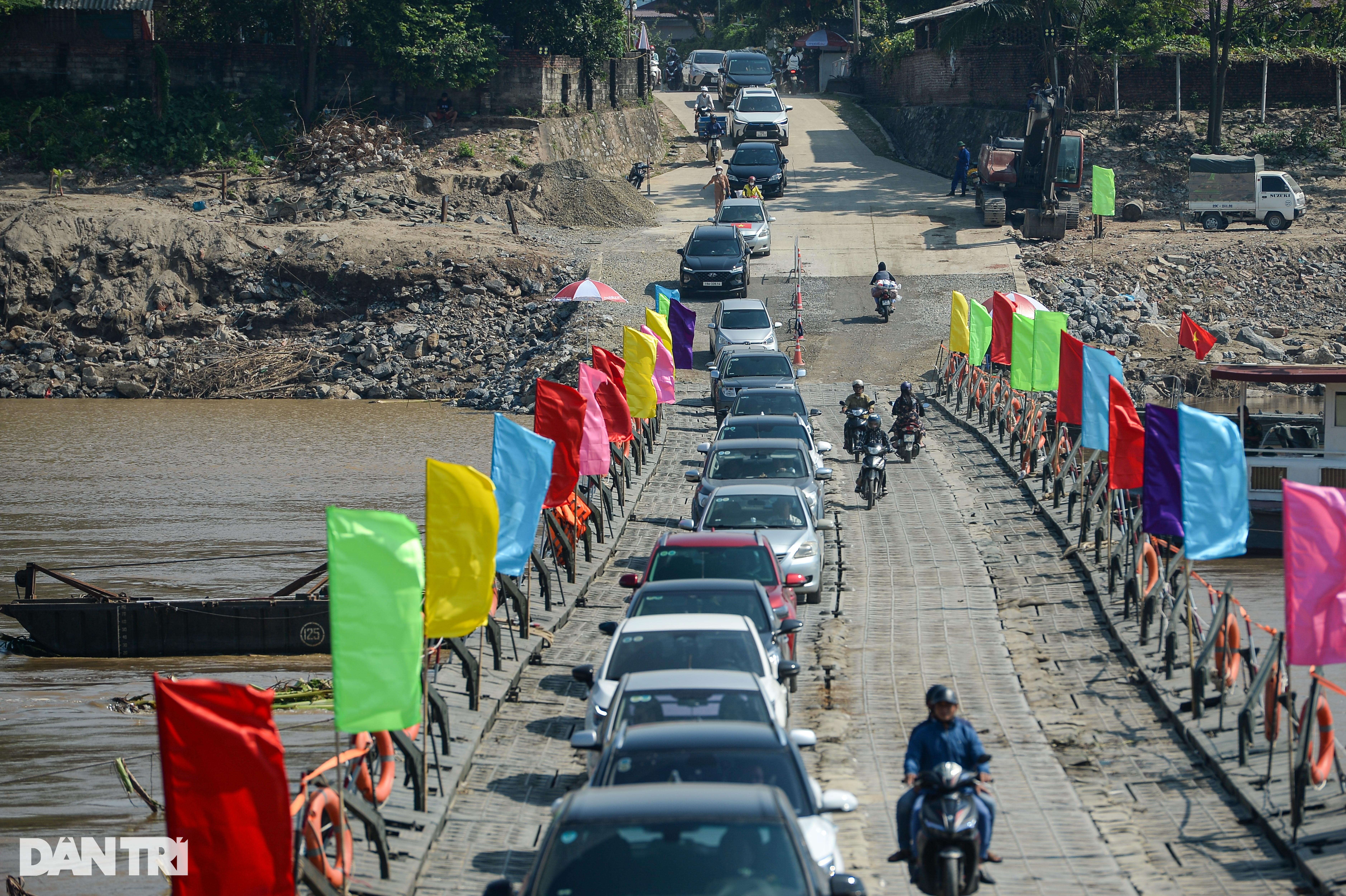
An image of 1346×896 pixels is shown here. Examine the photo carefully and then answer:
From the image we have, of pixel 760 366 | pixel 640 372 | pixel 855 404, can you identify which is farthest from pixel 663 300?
pixel 855 404

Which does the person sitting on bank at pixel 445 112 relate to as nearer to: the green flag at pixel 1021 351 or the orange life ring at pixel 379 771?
the green flag at pixel 1021 351

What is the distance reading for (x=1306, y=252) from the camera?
43094mm

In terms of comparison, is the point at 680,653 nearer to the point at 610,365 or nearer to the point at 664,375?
the point at 610,365

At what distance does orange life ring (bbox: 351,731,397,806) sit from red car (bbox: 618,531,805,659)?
445cm

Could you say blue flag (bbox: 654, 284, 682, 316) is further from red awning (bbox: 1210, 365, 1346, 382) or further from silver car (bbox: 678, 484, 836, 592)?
silver car (bbox: 678, 484, 836, 592)

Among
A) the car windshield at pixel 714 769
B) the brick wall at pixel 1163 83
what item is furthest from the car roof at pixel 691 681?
the brick wall at pixel 1163 83

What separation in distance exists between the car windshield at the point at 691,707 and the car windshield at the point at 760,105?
47.9 meters

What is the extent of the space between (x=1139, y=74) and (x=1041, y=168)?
11330mm

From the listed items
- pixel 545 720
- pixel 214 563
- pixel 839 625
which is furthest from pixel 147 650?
pixel 839 625

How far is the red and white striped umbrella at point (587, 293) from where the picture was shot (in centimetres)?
3391

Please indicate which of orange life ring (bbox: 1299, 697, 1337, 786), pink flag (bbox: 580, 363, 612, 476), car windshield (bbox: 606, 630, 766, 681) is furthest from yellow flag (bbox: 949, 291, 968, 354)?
orange life ring (bbox: 1299, 697, 1337, 786)

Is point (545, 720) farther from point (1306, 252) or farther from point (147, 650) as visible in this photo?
point (1306, 252)

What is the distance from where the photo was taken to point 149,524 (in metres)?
24.5

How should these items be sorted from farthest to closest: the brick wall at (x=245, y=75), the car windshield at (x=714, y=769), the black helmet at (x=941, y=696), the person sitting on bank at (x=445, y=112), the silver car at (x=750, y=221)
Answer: the person sitting on bank at (x=445, y=112) → the brick wall at (x=245, y=75) → the silver car at (x=750, y=221) → the black helmet at (x=941, y=696) → the car windshield at (x=714, y=769)
